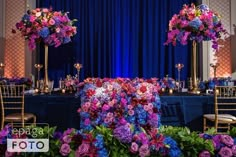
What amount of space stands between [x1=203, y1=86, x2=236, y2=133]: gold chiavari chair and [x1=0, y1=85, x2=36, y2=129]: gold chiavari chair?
196 centimetres

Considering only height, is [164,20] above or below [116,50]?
above

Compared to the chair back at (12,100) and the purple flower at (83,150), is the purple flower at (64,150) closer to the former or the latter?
the purple flower at (83,150)

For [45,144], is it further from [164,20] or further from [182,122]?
[164,20]

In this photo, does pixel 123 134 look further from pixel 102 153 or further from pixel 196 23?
pixel 196 23

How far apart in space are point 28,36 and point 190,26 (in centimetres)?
191

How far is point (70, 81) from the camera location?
4.91 metres

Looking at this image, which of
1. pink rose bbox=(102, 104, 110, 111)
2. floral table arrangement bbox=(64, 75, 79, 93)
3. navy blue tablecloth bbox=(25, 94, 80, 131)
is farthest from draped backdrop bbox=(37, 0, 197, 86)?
pink rose bbox=(102, 104, 110, 111)

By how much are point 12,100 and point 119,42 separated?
121 inches

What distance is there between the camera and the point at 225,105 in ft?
14.6

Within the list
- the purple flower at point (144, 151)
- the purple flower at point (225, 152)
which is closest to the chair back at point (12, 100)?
the purple flower at point (144, 151)

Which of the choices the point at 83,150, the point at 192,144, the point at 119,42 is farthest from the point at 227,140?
the point at 119,42

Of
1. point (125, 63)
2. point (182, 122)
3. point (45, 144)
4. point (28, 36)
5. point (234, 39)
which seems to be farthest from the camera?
point (125, 63)

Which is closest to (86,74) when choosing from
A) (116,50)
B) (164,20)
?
(116,50)

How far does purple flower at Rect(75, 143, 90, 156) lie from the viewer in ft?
5.18
